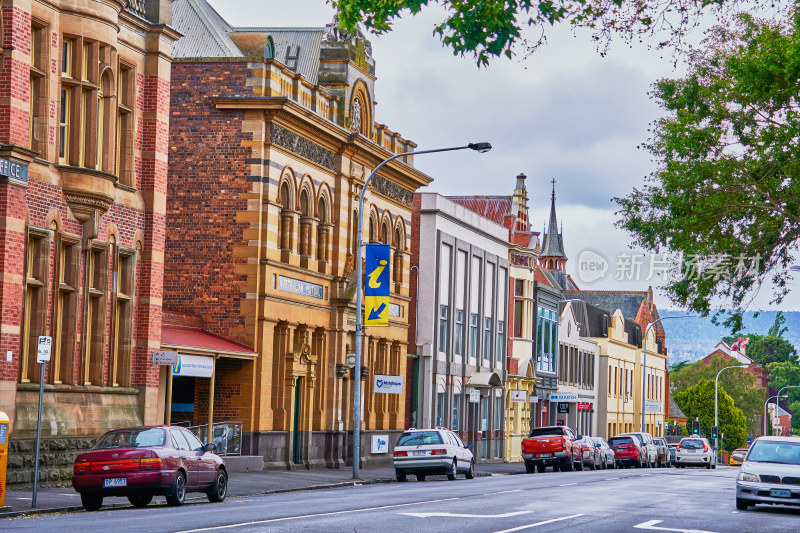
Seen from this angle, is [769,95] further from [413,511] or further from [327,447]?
[327,447]

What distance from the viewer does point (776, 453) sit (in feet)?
84.6

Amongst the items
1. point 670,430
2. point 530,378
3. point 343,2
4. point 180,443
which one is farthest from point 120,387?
point 670,430

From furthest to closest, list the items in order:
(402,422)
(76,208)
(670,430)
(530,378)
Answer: (670,430) < (530,378) < (402,422) < (76,208)

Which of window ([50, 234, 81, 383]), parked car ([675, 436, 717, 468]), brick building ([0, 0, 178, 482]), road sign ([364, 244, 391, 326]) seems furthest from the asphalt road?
parked car ([675, 436, 717, 468])

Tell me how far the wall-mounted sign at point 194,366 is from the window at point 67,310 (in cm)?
414

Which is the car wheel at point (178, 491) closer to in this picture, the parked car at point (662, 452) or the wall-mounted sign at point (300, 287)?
the wall-mounted sign at point (300, 287)

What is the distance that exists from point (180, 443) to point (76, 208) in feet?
23.6

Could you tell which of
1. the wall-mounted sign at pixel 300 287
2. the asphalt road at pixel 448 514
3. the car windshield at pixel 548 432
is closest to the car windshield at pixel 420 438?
the wall-mounted sign at pixel 300 287

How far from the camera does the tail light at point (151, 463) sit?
70.5ft

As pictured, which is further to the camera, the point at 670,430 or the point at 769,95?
the point at 670,430

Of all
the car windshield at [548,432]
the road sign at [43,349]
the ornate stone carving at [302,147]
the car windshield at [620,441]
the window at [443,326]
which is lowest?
the car windshield at [620,441]

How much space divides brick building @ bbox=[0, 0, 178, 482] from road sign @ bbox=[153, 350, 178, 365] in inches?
15.6

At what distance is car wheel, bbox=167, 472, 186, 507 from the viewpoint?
22.2 meters

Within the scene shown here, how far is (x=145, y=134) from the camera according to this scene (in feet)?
102
